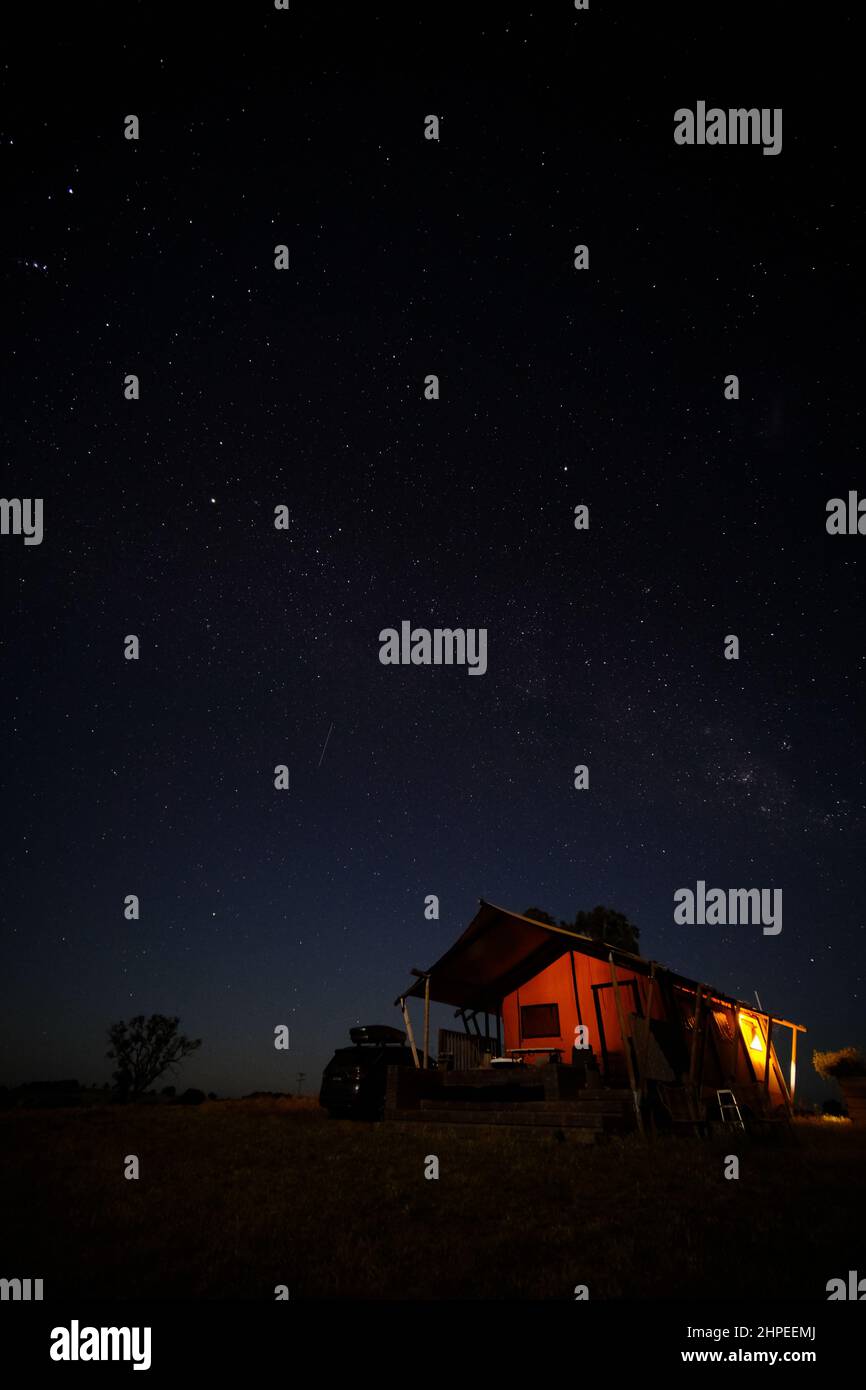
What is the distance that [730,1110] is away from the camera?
47.3 feet

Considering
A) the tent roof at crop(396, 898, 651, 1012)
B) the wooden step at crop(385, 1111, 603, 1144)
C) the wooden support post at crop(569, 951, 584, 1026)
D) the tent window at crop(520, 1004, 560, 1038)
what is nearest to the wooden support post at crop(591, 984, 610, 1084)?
the wooden support post at crop(569, 951, 584, 1026)

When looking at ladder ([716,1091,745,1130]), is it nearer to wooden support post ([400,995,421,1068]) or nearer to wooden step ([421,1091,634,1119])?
wooden step ([421,1091,634,1119])

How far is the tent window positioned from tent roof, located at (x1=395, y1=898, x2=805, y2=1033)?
824 mm

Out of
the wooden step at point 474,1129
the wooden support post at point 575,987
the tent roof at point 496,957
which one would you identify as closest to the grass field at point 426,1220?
the wooden step at point 474,1129

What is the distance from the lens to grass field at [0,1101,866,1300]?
463 cm

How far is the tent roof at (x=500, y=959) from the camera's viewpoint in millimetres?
14938

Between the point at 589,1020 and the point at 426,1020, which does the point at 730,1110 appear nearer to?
the point at 589,1020

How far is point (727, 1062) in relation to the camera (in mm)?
19688

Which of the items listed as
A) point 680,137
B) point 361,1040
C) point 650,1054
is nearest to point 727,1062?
point 650,1054

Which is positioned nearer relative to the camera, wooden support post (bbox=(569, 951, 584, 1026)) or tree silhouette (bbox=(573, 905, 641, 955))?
wooden support post (bbox=(569, 951, 584, 1026))

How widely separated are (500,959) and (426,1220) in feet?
40.3

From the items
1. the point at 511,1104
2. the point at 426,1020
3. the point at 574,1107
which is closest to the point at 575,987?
the point at 426,1020
